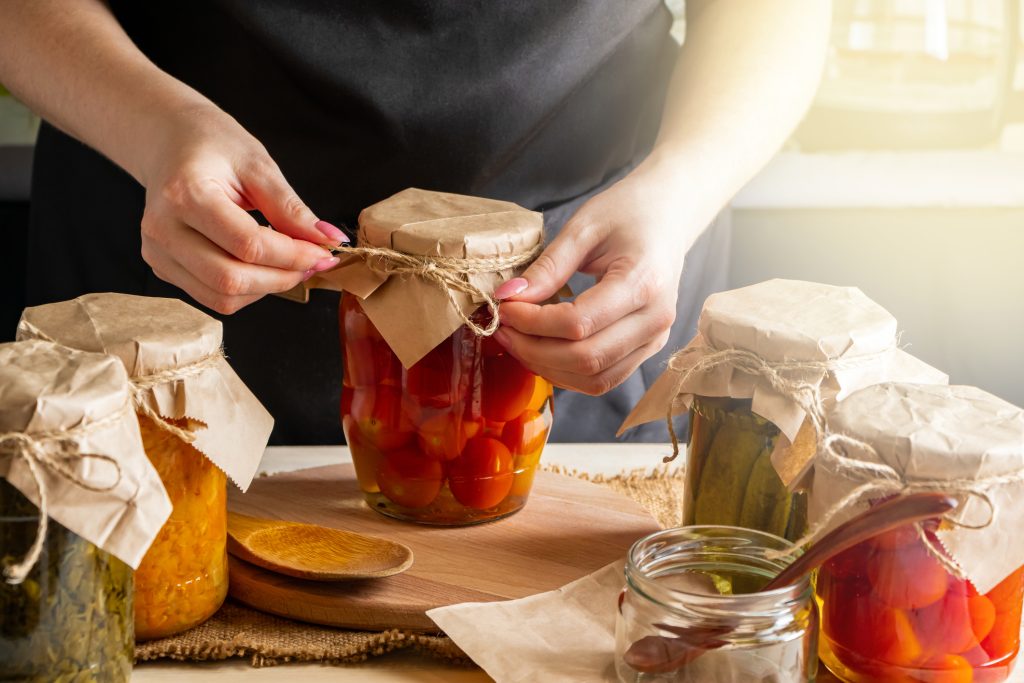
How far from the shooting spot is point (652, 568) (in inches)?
29.8

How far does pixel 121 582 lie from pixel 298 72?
2.15 feet

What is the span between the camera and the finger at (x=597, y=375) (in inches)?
34.8

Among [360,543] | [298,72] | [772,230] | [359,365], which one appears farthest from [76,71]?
[772,230]

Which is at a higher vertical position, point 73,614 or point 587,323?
point 587,323

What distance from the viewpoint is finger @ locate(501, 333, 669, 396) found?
0.88 meters

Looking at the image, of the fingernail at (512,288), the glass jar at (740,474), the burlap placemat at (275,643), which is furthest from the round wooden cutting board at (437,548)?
the fingernail at (512,288)

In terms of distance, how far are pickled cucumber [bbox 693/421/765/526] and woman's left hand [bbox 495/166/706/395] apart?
104 millimetres

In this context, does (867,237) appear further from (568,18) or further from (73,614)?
(73,614)

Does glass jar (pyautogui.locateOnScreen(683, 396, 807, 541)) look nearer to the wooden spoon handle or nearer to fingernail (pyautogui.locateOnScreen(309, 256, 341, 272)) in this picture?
the wooden spoon handle

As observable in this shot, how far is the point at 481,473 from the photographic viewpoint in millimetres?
936

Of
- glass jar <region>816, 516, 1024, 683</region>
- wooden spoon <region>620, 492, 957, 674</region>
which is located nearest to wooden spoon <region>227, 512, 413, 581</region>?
wooden spoon <region>620, 492, 957, 674</region>

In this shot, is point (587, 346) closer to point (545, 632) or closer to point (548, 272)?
point (548, 272)

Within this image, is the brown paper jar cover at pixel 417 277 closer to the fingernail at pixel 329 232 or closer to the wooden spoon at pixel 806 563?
the fingernail at pixel 329 232

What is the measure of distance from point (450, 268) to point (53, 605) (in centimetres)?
35
